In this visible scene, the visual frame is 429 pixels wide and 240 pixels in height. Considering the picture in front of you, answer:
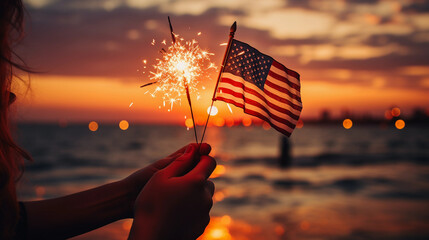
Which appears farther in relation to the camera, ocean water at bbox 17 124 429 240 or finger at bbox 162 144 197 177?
ocean water at bbox 17 124 429 240

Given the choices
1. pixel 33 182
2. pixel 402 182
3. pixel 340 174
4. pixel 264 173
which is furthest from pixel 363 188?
pixel 33 182

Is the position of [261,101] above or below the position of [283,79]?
below

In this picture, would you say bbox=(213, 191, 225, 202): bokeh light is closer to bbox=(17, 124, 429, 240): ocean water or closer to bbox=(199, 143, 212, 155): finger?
bbox=(17, 124, 429, 240): ocean water

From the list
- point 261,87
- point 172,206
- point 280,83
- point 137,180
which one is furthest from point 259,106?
point 172,206

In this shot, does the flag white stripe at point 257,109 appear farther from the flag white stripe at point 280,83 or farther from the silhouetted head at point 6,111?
the silhouetted head at point 6,111

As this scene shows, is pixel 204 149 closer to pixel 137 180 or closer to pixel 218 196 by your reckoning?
pixel 137 180

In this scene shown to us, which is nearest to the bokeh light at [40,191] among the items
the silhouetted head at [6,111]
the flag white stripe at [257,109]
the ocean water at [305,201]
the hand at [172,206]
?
the ocean water at [305,201]

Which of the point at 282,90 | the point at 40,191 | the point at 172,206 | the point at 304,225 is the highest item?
the point at 282,90

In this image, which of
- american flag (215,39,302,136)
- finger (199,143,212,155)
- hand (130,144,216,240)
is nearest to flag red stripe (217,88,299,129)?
american flag (215,39,302,136)
